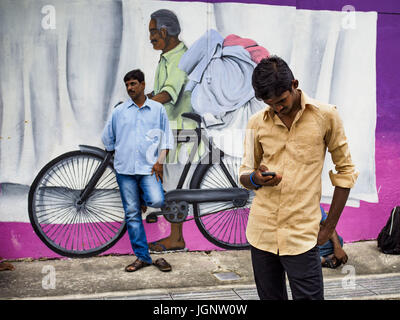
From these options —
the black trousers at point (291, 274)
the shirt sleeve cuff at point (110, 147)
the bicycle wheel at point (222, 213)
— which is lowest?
the bicycle wheel at point (222, 213)

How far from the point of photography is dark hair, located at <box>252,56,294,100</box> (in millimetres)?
2568

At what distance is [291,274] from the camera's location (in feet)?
9.10

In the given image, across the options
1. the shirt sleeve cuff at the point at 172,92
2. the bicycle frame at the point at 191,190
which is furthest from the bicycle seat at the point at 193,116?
the shirt sleeve cuff at the point at 172,92

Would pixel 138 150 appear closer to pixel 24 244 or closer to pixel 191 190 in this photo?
pixel 191 190

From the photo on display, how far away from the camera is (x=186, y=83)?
6.00 metres

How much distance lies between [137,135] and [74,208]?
1.30 m

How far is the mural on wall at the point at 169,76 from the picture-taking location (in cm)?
566

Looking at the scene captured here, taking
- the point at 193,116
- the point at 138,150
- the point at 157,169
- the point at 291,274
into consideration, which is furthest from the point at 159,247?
the point at 291,274

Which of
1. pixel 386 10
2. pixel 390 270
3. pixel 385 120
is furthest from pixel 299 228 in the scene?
pixel 386 10

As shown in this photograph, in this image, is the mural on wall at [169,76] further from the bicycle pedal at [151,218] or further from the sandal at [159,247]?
the bicycle pedal at [151,218]

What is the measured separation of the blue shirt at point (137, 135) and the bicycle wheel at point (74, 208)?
0.49 m

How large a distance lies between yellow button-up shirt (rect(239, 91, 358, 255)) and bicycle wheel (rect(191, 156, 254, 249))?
335cm

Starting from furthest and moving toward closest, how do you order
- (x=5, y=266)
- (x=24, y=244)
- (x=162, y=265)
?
(x=24, y=244) → (x=162, y=265) → (x=5, y=266)

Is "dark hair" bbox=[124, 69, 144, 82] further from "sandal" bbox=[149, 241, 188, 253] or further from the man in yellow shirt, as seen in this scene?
the man in yellow shirt
